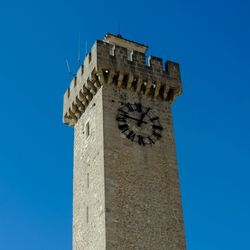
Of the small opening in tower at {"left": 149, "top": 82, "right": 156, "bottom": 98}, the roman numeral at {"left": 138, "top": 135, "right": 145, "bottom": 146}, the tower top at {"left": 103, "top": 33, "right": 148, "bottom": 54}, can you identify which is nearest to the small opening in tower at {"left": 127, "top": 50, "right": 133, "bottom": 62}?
the small opening in tower at {"left": 149, "top": 82, "right": 156, "bottom": 98}

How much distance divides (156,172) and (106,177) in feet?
7.99

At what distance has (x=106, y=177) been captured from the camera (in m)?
21.6

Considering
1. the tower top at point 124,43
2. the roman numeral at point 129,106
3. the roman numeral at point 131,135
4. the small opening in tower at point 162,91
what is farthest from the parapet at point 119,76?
the roman numeral at point 131,135

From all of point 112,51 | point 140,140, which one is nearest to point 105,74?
point 112,51

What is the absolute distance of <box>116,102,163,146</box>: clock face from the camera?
23500 mm

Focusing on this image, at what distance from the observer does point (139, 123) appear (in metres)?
24.0

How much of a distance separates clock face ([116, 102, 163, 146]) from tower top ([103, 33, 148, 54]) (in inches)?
175

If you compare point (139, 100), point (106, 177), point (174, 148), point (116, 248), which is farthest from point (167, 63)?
point (116, 248)

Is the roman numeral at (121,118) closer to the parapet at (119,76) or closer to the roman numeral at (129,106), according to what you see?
the roman numeral at (129,106)

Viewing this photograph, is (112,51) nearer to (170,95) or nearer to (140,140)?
(170,95)

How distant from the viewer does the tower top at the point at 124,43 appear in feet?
90.2

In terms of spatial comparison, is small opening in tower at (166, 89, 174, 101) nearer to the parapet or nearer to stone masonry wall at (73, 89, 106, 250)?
the parapet

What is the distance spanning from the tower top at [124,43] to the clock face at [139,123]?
4439 millimetres

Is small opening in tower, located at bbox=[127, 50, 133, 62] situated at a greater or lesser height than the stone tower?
greater
